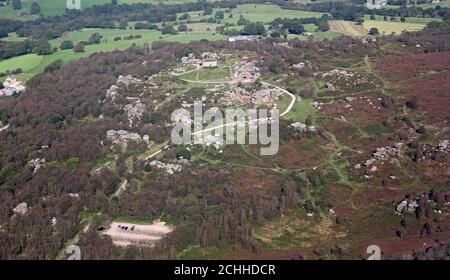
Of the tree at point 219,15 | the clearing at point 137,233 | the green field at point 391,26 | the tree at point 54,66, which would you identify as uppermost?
the tree at point 219,15

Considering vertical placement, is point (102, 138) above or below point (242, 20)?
below

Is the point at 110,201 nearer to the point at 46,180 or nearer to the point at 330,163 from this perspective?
the point at 46,180

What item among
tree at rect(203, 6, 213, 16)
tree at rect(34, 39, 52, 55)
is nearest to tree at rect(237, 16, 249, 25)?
tree at rect(203, 6, 213, 16)

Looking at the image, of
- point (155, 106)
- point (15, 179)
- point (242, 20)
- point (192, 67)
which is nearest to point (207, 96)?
point (155, 106)

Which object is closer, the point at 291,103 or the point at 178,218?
the point at 178,218

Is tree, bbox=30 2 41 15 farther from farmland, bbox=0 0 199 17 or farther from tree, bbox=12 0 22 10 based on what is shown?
tree, bbox=12 0 22 10

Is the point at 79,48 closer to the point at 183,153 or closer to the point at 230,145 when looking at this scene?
the point at 183,153

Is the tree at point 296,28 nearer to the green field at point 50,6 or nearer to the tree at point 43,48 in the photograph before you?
the green field at point 50,6

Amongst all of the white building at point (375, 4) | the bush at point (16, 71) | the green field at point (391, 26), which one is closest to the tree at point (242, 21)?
the green field at point (391, 26)
